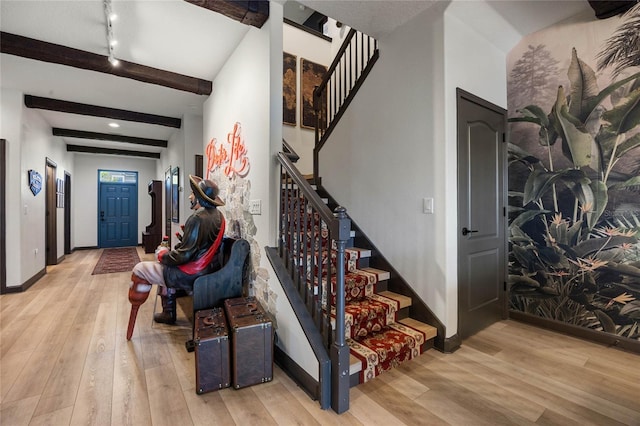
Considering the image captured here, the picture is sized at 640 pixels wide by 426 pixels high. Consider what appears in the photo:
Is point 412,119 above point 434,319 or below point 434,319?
above

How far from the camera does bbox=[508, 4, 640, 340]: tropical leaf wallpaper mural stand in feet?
8.23

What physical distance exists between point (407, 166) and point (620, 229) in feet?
6.06

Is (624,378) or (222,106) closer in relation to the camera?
(624,378)

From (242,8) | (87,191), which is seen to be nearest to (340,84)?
(242,8)

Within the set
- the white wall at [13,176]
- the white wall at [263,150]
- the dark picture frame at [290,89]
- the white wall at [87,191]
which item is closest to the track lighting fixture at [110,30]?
the white wall at [263,150]

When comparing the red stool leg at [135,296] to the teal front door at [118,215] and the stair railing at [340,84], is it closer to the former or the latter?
the stair railing at [340,84]

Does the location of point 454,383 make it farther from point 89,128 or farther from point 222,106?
point 89,128

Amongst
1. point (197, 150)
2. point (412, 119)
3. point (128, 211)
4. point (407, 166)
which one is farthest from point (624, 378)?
point (128, 211)

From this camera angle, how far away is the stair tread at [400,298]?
2.63 meters

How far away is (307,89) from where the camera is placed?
177 inches

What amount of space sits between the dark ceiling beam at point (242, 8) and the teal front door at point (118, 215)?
8.44 m

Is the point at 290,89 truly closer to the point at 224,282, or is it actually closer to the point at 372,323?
the point at 224,282

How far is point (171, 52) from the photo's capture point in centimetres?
331

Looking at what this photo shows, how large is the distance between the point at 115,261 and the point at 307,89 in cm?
567
